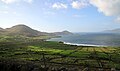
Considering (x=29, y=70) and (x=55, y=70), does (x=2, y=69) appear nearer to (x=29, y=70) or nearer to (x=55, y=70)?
(x=29, y=70)

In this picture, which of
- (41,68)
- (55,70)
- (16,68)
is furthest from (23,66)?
(55,70)

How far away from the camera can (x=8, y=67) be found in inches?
1515

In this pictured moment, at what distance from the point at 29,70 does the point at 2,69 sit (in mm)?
6759

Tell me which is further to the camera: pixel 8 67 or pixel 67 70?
pixel 8 67

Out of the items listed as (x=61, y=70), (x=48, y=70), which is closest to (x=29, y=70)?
Answer: (x=48, y=70)

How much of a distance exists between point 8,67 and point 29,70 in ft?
17.6

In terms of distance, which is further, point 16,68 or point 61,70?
point 16,68

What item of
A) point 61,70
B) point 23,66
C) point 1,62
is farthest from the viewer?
point 1,62

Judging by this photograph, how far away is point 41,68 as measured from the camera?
35.7 m

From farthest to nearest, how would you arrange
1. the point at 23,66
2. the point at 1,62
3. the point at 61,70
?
the point at 1,62 < the point at 23,66 < the point at 61,70

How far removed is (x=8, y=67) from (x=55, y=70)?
10.6m

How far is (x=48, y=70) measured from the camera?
3516 centimetres

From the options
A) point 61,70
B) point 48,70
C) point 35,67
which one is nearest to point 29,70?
point 35,67

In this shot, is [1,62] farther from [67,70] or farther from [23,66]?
[67,70]
